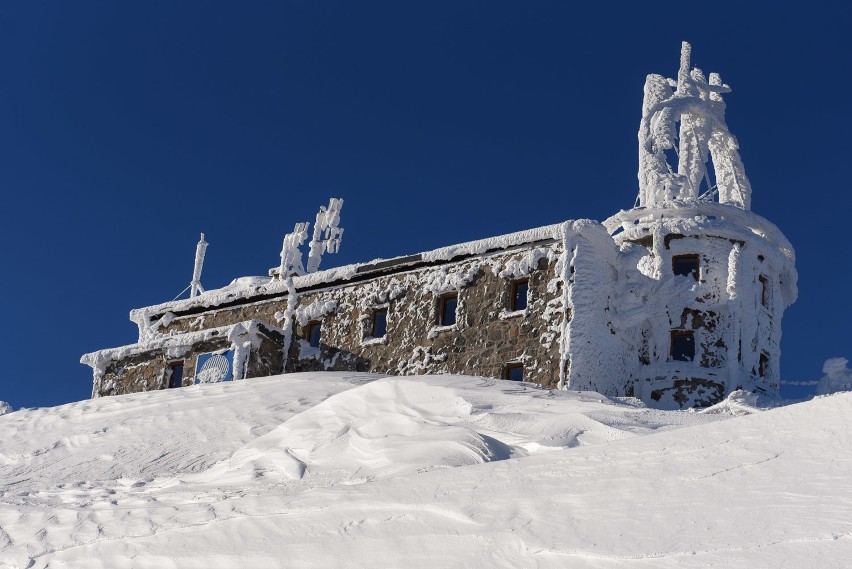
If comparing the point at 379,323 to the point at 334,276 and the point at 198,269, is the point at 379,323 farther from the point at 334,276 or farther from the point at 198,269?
the point at 198,269

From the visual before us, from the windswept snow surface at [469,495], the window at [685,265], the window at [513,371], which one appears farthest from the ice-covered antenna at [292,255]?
the windswept snow surface at [469,495]

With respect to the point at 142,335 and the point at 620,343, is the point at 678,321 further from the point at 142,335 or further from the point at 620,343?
the point at 142,335

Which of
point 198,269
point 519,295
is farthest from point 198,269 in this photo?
point 519,295

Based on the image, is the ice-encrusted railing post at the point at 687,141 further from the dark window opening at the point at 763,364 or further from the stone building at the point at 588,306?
the dark window opening at the point at 763,364

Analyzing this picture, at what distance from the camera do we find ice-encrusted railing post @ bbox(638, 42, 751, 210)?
2357 centimetres

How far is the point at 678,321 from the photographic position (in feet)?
71.0

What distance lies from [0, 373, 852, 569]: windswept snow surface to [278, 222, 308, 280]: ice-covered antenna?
13.5 meters

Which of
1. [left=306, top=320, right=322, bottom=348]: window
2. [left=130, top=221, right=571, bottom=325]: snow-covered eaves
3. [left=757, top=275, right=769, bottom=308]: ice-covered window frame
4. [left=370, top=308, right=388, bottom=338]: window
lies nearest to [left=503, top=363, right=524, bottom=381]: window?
[left=130, top=221, right=571, bottom=325]: snow-covered eaves

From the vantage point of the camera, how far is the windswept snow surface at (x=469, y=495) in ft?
23.6

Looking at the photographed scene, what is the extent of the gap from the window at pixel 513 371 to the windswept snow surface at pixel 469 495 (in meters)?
7.34

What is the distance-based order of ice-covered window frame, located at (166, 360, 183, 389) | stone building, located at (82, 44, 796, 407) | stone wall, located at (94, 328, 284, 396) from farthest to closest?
1. ice-covered window frame, located at (166, 360, 183, 389)
2. stone wall, located at (94, 328, 284, 396)
3. stone building, located at (82, 44, 796, 407)

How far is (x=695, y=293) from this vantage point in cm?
2169

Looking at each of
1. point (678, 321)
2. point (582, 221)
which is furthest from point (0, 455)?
point (678, 321)

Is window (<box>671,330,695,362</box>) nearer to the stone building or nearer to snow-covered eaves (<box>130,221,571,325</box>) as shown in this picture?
the stone building
